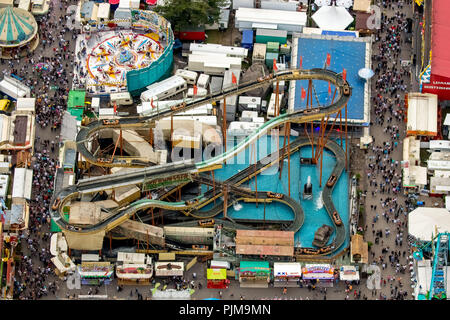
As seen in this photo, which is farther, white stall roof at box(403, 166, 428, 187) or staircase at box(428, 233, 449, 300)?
white stall roof at box(403, 166, 428, 187)

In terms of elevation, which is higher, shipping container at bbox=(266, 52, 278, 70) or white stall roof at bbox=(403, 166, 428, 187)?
shipping container at bbox=(266, 52, 278, 70)

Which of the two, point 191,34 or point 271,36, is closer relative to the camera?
point 271,36

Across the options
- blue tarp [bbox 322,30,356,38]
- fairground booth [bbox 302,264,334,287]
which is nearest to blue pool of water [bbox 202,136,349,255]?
fairground booth [bbox 302,264,334,287]

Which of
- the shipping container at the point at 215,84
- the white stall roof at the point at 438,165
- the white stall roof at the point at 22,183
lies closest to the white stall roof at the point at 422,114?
the white stall roof at the point at 438,165

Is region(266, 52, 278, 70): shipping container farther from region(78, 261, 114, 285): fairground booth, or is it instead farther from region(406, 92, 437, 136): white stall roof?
region(78, 261, 114, 285): fairground booth

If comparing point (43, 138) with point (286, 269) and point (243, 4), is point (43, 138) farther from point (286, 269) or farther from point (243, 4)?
point (286, 269)

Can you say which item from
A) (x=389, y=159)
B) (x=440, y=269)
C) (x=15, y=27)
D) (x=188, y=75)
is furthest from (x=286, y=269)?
(x=15, y=27)

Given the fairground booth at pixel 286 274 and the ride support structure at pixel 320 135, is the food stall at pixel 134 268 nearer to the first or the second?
the fairground booth at pixel 286 274

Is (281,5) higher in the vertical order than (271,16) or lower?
higher

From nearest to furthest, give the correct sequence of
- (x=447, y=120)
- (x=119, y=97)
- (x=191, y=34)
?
(x=447, y=120) → (x=119, y=97) → (x=191, y=34)
